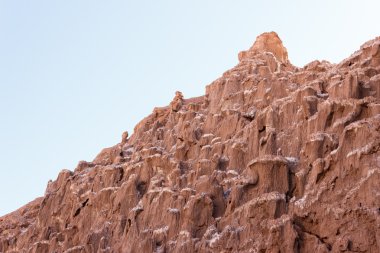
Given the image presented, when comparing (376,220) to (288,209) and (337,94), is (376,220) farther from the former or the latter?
(337,94)

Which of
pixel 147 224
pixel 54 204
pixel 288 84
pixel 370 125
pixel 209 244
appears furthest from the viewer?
pixel 54 204

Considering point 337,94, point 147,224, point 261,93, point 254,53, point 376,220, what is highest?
point 254,53

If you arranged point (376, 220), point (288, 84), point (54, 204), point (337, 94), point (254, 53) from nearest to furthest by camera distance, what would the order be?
1. point (376, 220)
2. point (337, 94)
3. point (288, 84)
4. point (54, 204)
5. point (254, 53)

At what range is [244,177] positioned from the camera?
44469mm

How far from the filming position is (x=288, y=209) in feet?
130

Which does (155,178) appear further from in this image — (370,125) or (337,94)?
(370,125)

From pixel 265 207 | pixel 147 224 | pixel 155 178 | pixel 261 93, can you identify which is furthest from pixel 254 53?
pixel 265 207

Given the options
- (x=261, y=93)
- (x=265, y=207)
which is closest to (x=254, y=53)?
(x=261, y=93)

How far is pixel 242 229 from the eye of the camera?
132 ft

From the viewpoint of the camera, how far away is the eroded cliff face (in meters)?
37.1

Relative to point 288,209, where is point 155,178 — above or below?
above

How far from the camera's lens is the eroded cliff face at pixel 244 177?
37062 mm

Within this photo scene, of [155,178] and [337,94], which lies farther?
[155,178]

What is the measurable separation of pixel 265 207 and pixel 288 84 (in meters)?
20.1
